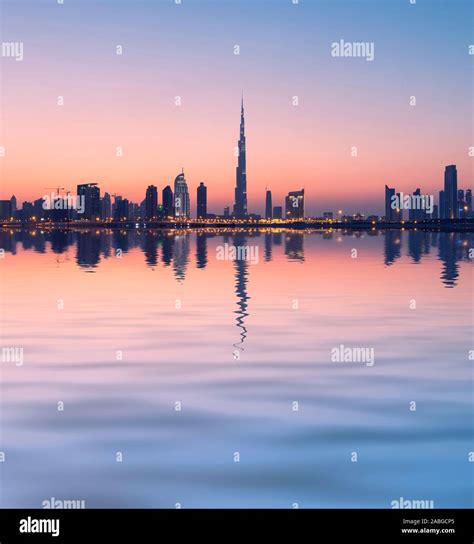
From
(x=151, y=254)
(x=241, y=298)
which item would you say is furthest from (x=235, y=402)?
(x=151, y=254)

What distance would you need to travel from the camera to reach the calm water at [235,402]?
12.2 m

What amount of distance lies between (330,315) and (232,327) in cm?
452

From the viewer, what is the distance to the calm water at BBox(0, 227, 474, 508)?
39.9 ft

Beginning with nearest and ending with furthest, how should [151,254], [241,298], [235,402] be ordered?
[235,402]
[241,298]
[151,254]

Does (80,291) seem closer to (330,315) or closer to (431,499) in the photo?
(330,315)

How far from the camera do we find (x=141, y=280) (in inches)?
1796

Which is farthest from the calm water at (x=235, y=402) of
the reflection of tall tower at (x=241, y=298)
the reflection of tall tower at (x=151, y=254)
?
the reflection of tall tower at (x=151, y=254)

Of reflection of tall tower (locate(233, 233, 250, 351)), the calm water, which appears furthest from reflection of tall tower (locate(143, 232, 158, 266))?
Result: the calm water

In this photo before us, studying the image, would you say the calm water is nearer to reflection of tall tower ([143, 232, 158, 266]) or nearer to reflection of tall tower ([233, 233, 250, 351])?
reflection of tall tower ([233, 233, 250, 351])

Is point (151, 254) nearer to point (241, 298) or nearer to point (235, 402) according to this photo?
point (241, 298)

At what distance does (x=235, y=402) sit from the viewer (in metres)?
17.0

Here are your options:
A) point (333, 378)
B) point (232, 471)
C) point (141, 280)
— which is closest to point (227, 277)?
point (141, 280)

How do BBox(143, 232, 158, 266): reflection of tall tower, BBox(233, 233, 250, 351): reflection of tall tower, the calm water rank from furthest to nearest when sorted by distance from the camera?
BBox(143, 232, 158, 266): reflection of tall tower, BBox(233, 233, 250, 351): reflection of tall tower, the calm water

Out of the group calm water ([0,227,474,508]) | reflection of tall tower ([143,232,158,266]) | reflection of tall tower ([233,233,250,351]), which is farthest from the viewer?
reflection of tall tower ([143,232,158,266])
